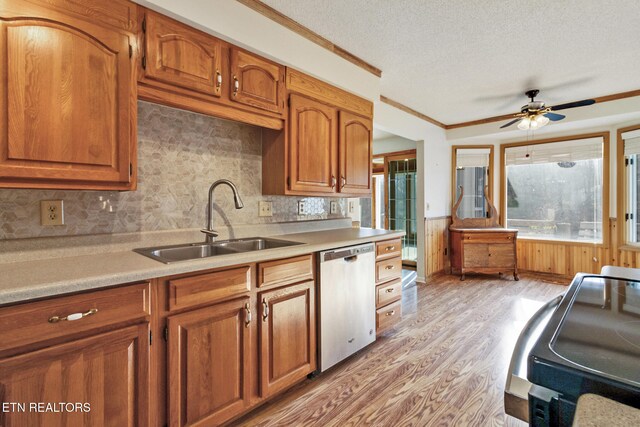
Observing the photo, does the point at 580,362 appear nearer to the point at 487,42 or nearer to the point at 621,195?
the point at 487,42

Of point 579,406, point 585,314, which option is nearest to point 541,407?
point 579,406

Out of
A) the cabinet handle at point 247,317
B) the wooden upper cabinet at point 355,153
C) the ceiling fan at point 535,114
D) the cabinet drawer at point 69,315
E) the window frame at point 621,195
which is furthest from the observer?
the window frame at point 621,195

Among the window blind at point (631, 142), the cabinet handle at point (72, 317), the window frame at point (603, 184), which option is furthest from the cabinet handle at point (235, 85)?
the window blind at point (631, 142)

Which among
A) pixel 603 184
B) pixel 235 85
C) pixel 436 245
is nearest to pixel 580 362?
pixel 235 85

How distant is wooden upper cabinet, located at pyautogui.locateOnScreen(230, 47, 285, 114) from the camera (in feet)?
6.09

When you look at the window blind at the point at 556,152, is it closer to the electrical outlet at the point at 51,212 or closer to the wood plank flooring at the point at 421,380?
the wood plank flooring at the point at 421,380

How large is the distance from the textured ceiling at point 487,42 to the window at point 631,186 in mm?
1035

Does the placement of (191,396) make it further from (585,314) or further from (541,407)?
(585,314)

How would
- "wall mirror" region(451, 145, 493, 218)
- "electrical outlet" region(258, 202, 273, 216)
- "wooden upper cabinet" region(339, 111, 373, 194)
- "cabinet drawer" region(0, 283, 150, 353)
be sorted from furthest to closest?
1. "wall mirror" region(451, 145, 493, 218)
2. "wooden upper cabinet" region(339, 111, 373, 194)
3. "electrical outlet" region(258, 202, 273, 216)
4. "cabinet drawer" region(0, 283, 150, 353)

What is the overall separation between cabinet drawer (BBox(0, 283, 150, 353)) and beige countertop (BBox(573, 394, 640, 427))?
4.43 feet

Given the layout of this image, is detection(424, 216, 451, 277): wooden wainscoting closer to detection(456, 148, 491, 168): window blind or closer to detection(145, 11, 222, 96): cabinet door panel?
detection(456, 148, 491, 168): window blind

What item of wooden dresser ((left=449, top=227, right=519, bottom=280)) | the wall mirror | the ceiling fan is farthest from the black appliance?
the wall mirror

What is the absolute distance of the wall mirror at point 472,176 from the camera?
516 cm

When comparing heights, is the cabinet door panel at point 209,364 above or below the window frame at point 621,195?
below
